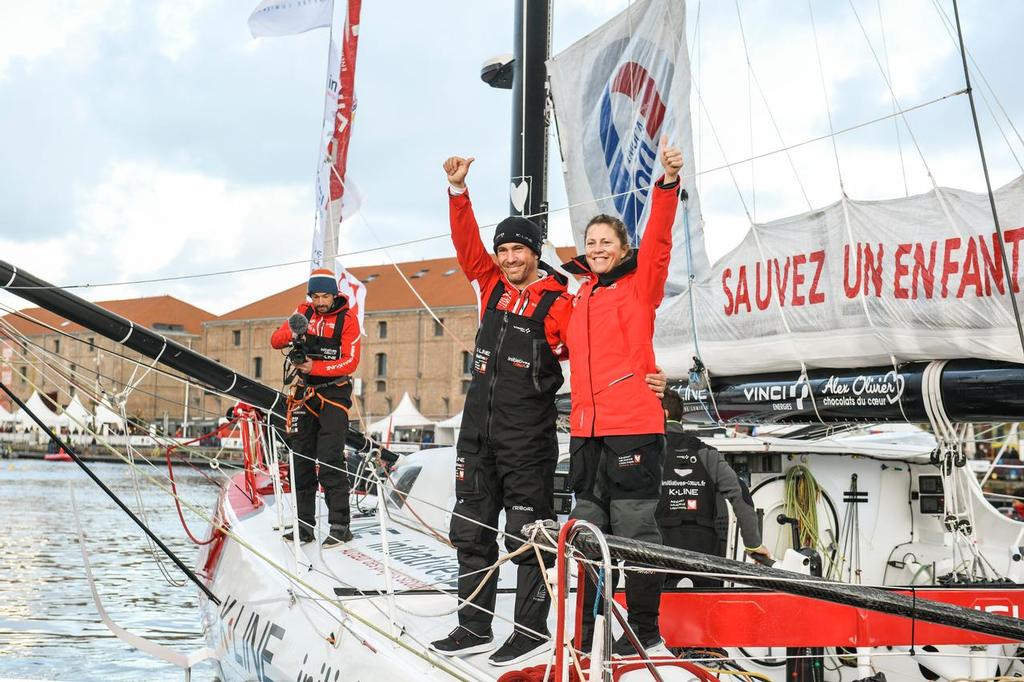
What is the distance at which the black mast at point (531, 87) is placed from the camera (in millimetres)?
6684

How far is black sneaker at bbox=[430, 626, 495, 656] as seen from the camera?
3.37 metres

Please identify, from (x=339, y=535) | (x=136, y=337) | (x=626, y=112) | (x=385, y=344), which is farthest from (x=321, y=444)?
(x=385, y=344)

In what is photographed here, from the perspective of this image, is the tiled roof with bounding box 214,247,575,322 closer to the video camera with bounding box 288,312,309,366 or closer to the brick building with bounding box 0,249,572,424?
the brick building with bounding box 0,249,572,424

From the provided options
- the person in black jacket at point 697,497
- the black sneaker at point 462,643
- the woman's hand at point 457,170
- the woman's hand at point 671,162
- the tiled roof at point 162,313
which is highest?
the tiled roof at point 162,313

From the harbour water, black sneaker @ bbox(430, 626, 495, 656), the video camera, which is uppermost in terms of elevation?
the video camera

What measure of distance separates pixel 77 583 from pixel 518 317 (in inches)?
391

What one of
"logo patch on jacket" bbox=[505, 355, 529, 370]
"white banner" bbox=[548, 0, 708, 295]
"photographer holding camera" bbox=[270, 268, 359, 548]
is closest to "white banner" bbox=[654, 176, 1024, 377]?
"white banner" bbox=[548, 0, 708, 295]

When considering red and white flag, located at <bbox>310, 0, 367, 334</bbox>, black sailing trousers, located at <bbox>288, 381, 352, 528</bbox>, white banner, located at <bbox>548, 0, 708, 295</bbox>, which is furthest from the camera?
red and white flag, located at <bbox>310, 0, 367, 334</bbox>

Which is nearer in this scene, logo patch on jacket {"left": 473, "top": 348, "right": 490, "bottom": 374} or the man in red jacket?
the man in red jacket

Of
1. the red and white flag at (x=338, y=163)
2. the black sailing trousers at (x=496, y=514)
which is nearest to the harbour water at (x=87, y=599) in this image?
the red and white flag at (x=338, y=163)

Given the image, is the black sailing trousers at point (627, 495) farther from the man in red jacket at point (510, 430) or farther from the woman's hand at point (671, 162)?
the woman's hand at point (671, 162)

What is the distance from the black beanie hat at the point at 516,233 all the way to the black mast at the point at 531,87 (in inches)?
119

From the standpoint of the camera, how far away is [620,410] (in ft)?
10.5

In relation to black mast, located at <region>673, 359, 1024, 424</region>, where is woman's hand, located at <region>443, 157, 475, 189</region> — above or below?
above
